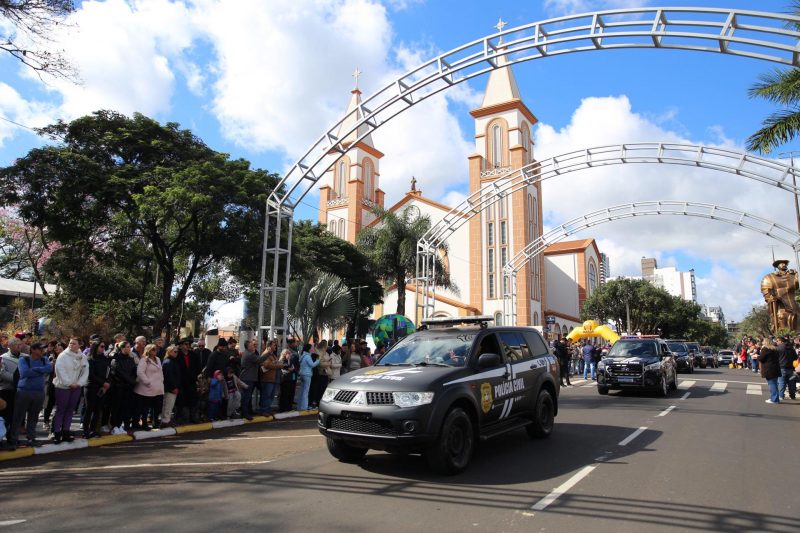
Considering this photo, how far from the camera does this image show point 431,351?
7758mm

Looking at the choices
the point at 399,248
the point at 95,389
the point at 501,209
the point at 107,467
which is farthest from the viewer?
the point at 501,209

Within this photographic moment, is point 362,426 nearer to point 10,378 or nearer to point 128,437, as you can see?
point 128,437

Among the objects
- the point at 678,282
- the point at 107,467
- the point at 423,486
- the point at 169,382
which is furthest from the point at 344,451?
the point at 678,282

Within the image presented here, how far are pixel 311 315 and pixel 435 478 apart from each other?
22.3 m

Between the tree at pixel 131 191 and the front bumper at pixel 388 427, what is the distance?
12.7 metres

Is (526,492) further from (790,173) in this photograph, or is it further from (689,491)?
(790,173)

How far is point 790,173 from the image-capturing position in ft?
65.4

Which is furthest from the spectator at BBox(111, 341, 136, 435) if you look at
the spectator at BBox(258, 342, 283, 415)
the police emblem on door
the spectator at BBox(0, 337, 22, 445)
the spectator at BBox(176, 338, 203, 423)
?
the police emblem on door

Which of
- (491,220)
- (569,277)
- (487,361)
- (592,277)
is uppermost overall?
(491,220)

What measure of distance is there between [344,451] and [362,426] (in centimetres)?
103

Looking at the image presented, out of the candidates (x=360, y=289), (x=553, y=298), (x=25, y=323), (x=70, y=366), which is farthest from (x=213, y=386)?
(x=553, y=298)

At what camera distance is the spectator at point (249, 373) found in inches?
480

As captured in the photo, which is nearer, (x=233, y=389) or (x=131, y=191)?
(x=233, y=389)

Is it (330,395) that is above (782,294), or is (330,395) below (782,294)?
below
